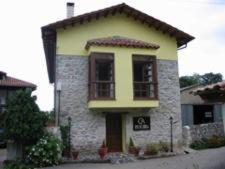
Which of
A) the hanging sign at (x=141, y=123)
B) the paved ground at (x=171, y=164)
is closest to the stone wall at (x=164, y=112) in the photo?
the hanging sign at (x=141, y=123)

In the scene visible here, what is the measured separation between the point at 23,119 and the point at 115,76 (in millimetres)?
4894

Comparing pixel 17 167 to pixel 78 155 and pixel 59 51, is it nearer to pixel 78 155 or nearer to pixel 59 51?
pixel 78 155

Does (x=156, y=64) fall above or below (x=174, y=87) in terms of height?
above

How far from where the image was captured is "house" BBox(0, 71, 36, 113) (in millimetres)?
25047

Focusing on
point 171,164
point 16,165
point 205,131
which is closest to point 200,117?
point 205,131

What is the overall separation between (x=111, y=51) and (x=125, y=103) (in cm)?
267

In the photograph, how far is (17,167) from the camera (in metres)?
13.5

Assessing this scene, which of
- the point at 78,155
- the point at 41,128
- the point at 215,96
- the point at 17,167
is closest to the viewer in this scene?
the point at 215,96

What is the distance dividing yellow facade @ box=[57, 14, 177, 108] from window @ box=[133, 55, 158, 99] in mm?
309

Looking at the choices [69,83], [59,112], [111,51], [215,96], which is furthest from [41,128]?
[215,96]

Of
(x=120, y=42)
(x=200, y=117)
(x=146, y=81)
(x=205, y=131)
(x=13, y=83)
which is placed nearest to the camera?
(x=120, y=42)

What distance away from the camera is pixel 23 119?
47.8 ft

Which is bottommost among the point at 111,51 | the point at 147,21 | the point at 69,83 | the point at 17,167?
the point at 17,167

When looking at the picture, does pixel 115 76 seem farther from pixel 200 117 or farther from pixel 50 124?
pixel 200 117
